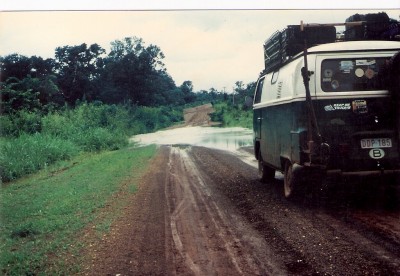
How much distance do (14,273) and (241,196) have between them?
5090 mm

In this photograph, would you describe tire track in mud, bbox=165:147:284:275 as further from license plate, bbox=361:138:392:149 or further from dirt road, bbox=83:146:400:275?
license plate, bbox=361:138:392:149

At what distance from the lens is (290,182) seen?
8078 millimetres

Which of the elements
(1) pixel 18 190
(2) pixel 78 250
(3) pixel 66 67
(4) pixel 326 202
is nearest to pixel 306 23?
(4) pixel 326 202

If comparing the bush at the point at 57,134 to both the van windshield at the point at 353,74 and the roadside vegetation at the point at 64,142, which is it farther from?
the van windshield at the point at 353,74

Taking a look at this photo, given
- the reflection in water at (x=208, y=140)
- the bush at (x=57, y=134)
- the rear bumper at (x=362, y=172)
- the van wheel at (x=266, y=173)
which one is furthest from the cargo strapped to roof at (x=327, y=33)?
the reflection in water at (x=208, y=140)

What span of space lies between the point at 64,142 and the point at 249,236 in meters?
15.0

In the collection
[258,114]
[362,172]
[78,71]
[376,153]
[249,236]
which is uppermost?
[78,71]

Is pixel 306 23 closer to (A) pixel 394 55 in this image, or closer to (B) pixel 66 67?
(A) pixel 394 55

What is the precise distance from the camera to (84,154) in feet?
Answer: 66.5

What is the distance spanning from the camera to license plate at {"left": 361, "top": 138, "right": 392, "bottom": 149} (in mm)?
6824

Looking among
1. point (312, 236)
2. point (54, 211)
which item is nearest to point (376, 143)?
point (312, 236)

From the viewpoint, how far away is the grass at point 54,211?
5374 mm

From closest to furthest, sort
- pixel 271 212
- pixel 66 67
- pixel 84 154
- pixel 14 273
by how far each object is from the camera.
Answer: pixel 14 273
pixel 271 212
pixel 66 67
pixel 84 154

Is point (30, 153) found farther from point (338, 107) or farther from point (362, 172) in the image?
point (362, 172)
